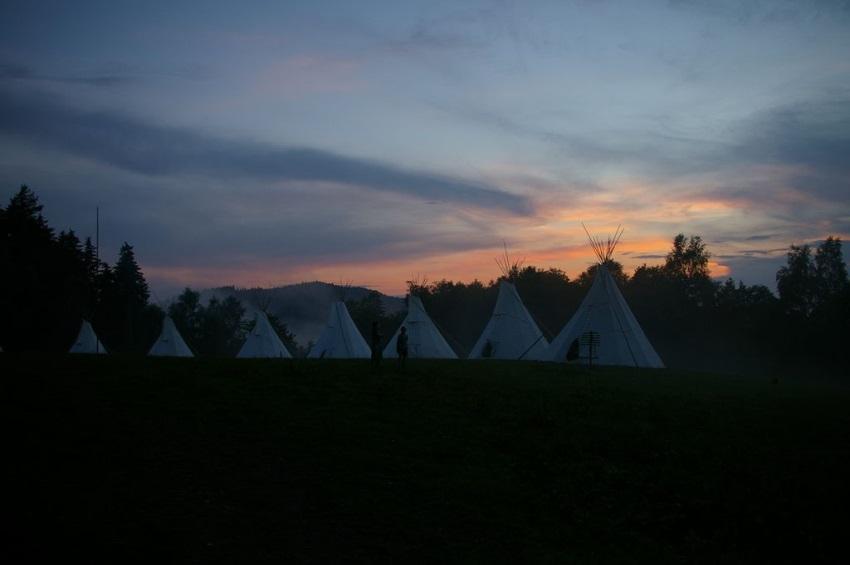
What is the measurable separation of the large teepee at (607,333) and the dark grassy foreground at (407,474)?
11814 millimetres

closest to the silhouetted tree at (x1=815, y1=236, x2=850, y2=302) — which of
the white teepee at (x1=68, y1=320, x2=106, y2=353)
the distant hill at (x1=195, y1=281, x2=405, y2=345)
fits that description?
the white teepee at (x1=68, y1=320, x2=106, y2=353)

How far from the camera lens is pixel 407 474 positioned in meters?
10.4

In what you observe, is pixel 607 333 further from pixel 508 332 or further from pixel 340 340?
pixel 340 340

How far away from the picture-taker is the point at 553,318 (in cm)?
6034

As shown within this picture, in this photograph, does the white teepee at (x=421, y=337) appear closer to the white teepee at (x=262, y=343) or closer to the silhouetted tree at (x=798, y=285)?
the white teepee at (x=262, y=343)

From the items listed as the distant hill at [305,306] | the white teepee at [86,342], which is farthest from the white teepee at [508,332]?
the distant hill at [305,306]

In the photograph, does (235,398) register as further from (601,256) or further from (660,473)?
(601,256)

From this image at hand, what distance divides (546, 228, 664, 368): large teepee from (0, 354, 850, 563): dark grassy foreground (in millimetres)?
11814

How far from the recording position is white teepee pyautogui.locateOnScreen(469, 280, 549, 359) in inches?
1420

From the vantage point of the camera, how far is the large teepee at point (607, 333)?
28.5 meters

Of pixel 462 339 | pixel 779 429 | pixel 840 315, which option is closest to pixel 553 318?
pixel 462 339

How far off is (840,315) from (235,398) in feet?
137

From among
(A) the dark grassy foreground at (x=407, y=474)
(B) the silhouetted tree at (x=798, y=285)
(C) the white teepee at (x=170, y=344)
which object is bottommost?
(A) the dark grassy foreground at (x=407, y=474)

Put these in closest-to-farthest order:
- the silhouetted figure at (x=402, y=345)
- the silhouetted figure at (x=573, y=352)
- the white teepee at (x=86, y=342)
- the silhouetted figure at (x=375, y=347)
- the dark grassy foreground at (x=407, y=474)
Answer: the dark grassy foreground at (x=407, y=474) < the silhouetted figure at (x=402, y=345) < the silhouetted figure at (x=375, y=347) < the silhouetted figure at (x=573, y=352) < the white teepee at (x=86, y=342)
